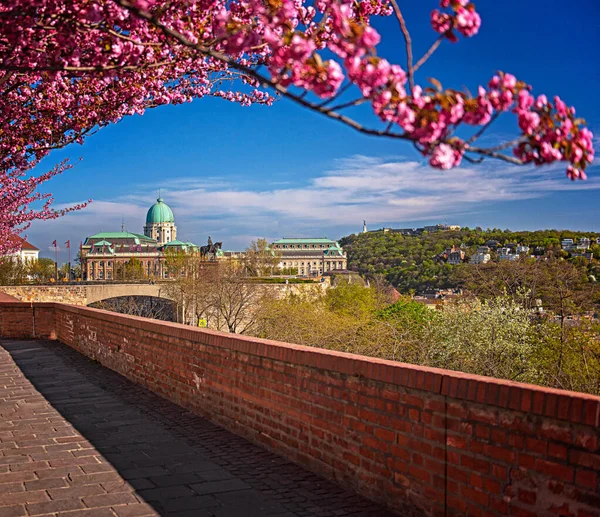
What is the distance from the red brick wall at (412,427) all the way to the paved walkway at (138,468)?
238 millimetres

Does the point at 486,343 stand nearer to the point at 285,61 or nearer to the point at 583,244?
the point at 285,61

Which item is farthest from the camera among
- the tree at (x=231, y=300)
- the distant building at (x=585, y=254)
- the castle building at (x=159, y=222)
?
the castle building at (x=159, y=222)

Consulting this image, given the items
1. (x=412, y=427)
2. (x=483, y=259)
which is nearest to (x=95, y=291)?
(x=483, y=259)

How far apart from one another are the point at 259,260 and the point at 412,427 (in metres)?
78.4

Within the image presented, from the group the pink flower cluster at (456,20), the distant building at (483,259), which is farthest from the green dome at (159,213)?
the pink flower cluster at (456,20)

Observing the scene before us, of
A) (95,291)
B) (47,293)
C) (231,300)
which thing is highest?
(47,293)

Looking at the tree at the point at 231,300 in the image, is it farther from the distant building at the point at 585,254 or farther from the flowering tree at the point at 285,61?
the flowering tree at the point at 285,61

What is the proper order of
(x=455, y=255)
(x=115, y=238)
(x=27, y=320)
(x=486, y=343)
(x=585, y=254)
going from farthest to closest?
(x=115, y=238), (x=455, y=255), (x=585, y=254), (x=486, y=343), (x=27, y=320)

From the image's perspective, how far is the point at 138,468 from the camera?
5660 mm

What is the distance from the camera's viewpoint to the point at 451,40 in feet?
7.86

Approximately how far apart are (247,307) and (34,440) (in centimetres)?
4768

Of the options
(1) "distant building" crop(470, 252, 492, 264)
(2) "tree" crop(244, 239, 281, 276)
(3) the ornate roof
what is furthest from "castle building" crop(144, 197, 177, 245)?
(1) "distant building" crop(470, 252, 492, 264)

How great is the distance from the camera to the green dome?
180m

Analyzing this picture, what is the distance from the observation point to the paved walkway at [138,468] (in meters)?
4.71
